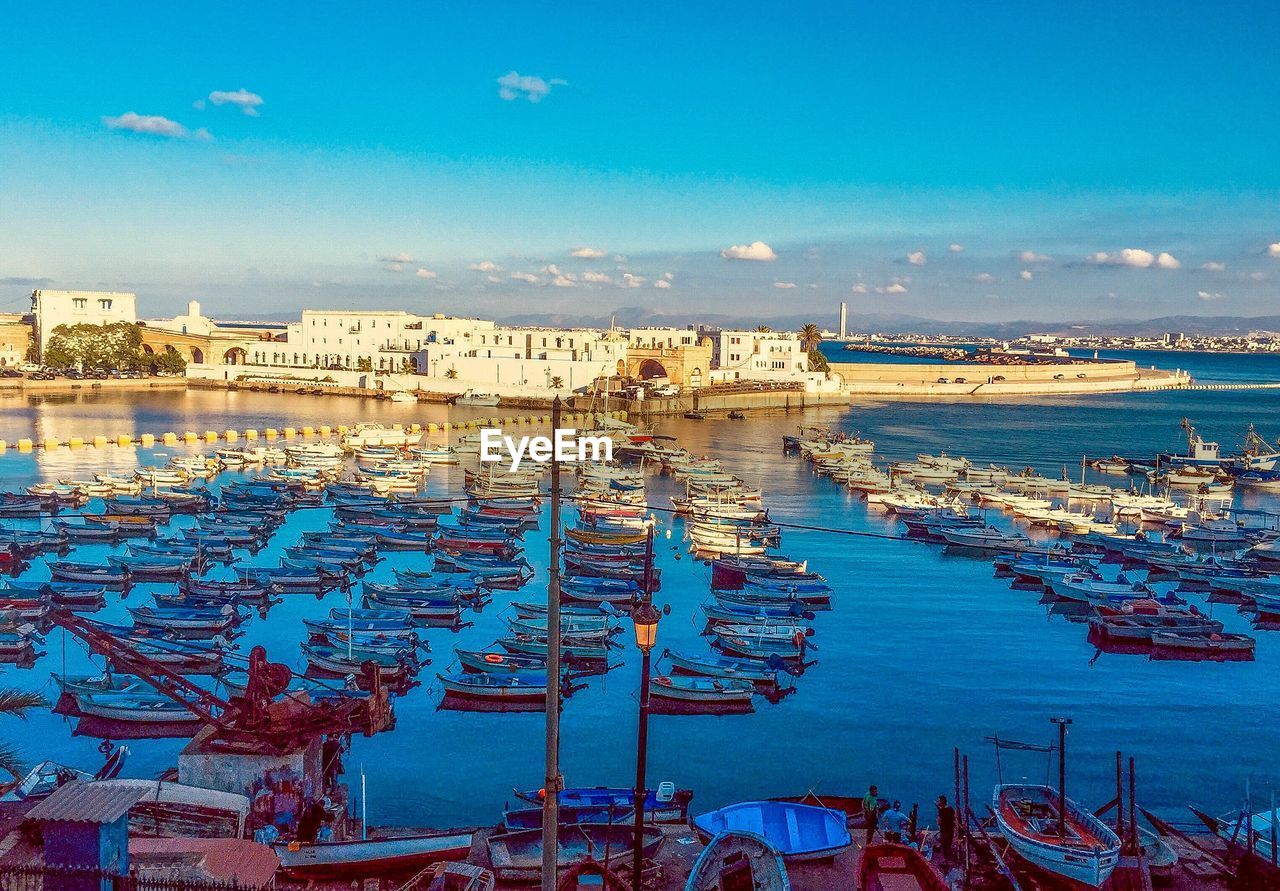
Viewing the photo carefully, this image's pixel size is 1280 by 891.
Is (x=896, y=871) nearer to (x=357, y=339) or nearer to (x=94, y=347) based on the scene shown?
(x=357, y=339)

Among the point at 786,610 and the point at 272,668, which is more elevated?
the point at 272,668

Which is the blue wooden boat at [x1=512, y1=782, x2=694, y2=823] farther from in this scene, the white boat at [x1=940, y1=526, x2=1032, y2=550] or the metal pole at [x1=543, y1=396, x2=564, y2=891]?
the white boat at [x1=940, y1=526, x2=1032, y2=550]

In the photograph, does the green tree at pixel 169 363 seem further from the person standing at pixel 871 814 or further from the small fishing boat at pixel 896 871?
the small fishing boat at pixel 896 871

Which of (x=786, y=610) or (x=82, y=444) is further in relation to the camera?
(x=82, y=444)

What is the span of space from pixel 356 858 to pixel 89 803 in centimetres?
257

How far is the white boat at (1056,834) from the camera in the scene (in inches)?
345

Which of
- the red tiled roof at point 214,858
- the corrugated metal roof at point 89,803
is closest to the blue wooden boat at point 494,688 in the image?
the red tiled roof at point 214,858

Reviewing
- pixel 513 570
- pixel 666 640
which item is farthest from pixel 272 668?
pixel 513 570

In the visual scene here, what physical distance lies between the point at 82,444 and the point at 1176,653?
37.9 m

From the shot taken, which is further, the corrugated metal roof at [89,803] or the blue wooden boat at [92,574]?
the blue wooden boat at [92,574]

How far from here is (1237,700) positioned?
52.6 ft

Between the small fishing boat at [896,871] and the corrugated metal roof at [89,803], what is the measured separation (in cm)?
501

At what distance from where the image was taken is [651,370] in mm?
68250

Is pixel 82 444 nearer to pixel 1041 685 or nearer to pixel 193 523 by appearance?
pixel 193 523
